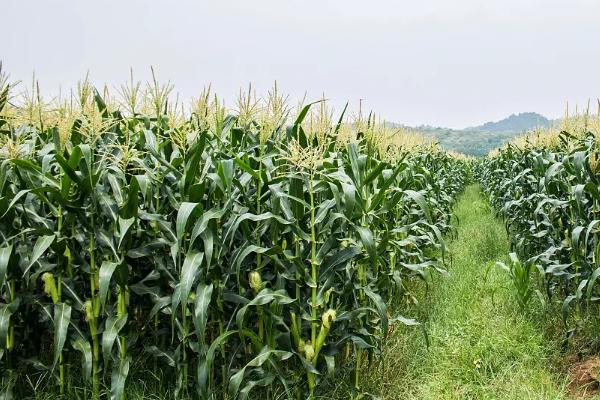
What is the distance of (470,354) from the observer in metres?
3.94

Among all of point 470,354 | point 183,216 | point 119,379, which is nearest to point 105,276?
point 183,216

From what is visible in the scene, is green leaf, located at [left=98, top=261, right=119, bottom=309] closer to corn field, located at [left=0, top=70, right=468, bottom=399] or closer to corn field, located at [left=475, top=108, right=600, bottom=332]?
corn field, located at [left=0, top=70, right=468, bottom=399]

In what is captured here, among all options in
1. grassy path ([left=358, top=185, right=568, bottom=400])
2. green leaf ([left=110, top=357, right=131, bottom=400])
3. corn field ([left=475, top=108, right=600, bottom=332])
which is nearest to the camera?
green leaf ([left=110, top=357, right=131, bottom=400])

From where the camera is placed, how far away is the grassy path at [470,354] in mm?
3502

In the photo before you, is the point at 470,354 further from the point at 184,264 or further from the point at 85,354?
the point at 85,354

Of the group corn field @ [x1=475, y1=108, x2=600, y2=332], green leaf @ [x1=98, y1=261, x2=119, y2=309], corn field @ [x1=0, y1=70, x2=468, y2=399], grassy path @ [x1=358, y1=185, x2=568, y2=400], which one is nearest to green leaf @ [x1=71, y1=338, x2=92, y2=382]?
corn field @ [x1=0, y1=70, x2=468, y2=399]

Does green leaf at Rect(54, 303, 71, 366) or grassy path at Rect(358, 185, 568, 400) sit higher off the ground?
green leaf at Rect(54, 303, 71, 366)

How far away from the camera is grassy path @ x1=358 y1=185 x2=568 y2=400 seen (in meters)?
3.50

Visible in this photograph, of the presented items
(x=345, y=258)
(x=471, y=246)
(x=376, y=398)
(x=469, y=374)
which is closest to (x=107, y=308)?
(x=345, y=258)

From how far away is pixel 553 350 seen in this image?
4.14 m

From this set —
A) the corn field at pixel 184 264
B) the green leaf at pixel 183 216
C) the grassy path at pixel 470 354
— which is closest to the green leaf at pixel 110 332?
the corn field at pixel 184 264

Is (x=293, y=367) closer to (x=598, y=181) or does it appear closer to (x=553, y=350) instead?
(x=553, y=350)

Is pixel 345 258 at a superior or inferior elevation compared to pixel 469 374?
superior

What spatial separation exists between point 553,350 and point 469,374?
0.92 meters
